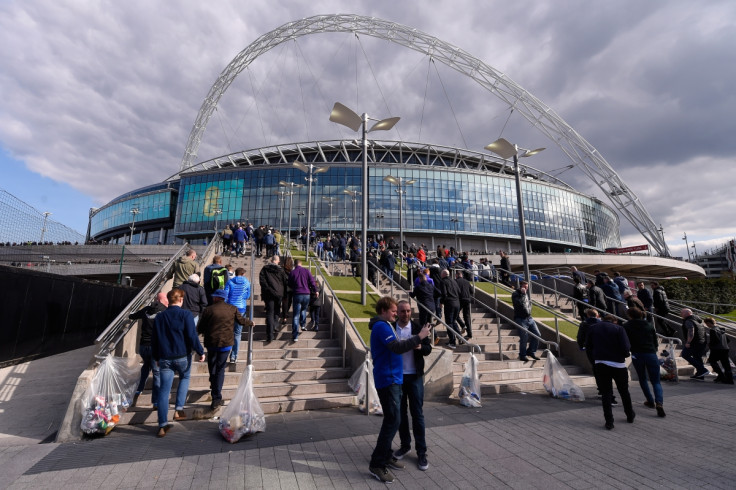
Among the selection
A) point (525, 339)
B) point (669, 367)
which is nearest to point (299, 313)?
point (525, 339)

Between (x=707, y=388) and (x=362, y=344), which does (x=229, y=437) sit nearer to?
(x=362, y=344)

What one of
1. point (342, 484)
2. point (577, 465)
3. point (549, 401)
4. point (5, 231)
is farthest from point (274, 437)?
point (5, 231)

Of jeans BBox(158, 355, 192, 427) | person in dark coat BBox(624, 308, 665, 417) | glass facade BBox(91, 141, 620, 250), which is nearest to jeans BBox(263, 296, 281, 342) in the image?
jeans BBox(158, 355, 192, 427)

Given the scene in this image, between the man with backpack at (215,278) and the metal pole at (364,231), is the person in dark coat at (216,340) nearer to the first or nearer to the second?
the man with backpack at (215,278)

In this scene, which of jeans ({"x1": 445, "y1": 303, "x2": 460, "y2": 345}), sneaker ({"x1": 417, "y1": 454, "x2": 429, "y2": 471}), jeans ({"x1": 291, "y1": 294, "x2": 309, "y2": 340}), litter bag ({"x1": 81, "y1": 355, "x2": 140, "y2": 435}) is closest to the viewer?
sneaker ({"x1": 417, "y1": 454, "x2": 429, "y2": 471})

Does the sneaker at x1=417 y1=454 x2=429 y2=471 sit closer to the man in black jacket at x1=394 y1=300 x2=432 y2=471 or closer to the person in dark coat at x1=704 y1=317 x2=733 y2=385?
the man in black jacket at x1=394 y1=300 x2=432 y2=471

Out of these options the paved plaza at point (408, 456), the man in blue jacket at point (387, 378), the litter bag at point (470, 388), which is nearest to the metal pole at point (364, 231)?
the litter bag at point (470, 388)

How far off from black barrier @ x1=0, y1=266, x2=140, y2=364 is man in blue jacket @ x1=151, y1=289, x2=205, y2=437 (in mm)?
5226

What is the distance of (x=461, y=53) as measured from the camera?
5431 centimetres

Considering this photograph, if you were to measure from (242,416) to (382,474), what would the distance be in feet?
5.97

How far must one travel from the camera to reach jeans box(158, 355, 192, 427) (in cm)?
443

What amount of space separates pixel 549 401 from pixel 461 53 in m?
59.0

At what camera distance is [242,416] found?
13.5 feet

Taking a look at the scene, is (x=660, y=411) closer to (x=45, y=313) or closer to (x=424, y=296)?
(x=424, y=296)
